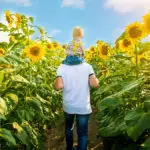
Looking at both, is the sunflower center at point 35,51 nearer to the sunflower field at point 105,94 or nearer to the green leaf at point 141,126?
the sunflower field at point 105,94

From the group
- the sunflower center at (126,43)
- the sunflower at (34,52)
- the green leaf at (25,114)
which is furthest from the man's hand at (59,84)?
the sunflower center at (126,43)

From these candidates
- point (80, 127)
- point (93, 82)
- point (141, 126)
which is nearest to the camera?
point (141, 126)

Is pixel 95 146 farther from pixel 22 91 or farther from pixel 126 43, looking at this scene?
pixel 126 43

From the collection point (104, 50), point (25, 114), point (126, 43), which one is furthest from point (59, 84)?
point (104, 50)

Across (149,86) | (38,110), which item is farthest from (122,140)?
(38,110)

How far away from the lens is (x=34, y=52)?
562cm

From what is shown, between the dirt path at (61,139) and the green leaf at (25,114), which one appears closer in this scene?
the green leaf at (25,114)

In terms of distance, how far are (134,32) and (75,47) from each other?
4.22ft

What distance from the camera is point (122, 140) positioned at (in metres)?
4.43

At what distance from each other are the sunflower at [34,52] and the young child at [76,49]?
0.50m

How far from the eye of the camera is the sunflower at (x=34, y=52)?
Result: 5566 mm

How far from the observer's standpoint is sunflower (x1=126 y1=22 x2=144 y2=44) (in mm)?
4016

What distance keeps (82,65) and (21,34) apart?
113 centimetres

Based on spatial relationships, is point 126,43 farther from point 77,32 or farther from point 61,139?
point 61,139
